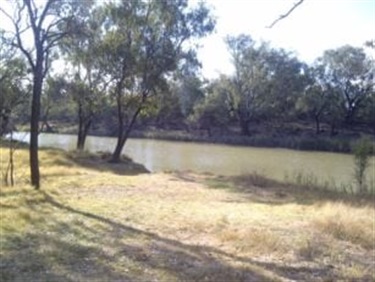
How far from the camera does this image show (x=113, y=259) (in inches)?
275

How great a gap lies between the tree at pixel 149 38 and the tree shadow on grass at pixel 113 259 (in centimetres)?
1925

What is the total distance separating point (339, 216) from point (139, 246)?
142 inches

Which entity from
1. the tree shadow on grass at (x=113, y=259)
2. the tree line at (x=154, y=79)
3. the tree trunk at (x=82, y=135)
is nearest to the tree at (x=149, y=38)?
the tree line at (x=154, y=79)

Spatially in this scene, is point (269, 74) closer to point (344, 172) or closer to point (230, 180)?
point (344, 172)

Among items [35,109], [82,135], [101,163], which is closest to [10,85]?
[101,163]

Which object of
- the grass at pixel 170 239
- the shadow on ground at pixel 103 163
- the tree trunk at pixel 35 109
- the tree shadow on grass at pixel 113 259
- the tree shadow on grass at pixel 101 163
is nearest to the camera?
the tree shadow on grass at pixel 113 259

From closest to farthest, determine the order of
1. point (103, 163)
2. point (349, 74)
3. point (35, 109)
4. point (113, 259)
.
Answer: point (113, 259), point (35, 109), point (103, 163), point (349, 74)

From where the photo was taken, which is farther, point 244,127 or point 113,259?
point 244,127

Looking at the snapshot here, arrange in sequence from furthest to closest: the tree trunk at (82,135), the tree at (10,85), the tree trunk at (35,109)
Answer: the tree trunk at (82,135) → the tree at (10,85) → the tree trunk at (35,109)

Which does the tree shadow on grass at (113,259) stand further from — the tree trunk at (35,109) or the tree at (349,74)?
the tree at (349,74)

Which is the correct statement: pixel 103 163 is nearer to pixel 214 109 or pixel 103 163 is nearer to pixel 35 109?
pixel 35 109

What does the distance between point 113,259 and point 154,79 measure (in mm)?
21201

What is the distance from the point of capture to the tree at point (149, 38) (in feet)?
88.5

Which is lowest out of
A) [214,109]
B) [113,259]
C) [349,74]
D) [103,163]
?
[103,163]
